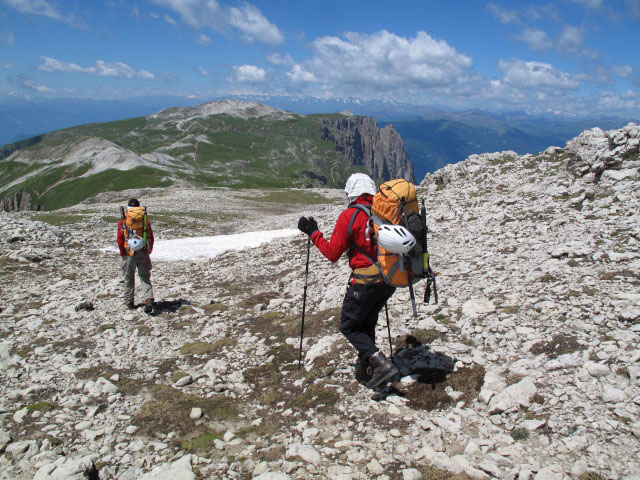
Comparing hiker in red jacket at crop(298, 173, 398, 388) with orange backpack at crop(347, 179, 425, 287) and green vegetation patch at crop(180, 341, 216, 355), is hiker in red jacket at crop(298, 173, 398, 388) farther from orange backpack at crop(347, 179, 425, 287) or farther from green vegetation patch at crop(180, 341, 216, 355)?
green vegetation patch at crop(180, 341, 216, 355)

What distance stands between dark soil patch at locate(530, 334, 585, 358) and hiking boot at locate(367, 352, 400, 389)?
287cm

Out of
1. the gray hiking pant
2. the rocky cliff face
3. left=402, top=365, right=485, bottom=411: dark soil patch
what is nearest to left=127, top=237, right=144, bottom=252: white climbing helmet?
the gray hiking pant

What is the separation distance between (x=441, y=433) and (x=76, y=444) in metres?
5.92

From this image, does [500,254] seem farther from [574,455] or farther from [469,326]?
[574,455]

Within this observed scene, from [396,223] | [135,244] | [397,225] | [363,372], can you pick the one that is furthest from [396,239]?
[135,244]

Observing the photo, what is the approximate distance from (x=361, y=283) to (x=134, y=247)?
8800 millimetres

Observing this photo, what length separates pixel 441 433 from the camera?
568cm

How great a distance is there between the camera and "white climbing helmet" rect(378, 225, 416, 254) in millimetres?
6000

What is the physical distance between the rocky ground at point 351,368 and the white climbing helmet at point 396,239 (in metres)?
2.70

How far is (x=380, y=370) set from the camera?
6.61 m

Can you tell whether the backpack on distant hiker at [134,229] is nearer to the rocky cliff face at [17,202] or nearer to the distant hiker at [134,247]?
the distant hiker at [134,247]

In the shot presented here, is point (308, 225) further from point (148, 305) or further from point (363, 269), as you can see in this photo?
point (148, 305)

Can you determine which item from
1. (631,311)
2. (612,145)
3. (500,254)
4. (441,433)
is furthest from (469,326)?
(612,145)

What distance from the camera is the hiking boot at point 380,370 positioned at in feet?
21.4
